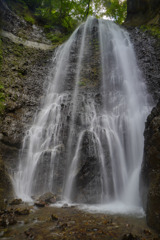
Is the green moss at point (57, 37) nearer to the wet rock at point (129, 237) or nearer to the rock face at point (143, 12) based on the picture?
the rock face at point (143, 12)

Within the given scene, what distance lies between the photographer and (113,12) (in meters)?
23.9

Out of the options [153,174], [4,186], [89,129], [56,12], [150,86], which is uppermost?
[56,12]

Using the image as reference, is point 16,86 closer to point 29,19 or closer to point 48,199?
point 48,199

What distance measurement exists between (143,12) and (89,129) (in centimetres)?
1659

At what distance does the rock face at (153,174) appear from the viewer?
3580 millimetres

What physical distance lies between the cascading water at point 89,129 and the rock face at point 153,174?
1.85m

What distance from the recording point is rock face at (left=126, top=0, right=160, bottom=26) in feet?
52.3

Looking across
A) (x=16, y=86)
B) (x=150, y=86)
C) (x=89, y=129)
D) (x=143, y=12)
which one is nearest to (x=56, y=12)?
(x=143, y=12)

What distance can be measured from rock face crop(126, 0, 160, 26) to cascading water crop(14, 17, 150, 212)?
3.78 meters

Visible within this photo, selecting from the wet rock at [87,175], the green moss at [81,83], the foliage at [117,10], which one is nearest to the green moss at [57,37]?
the green moss at [81,83]

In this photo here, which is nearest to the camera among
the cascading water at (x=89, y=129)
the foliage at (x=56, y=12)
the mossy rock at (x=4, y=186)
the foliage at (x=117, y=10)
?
the mossy rock at (x=4, y=186)

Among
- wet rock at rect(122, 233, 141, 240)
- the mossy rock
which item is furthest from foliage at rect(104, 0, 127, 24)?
wet rock at rect(122, 233, 141, 240)

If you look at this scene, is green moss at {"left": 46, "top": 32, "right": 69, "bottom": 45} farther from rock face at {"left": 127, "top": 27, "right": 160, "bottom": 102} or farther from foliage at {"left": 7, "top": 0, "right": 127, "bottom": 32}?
rock face at {"left": 127, "top": 27, "right": 160, "bottom": 102}

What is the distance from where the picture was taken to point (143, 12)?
58.4 ft
